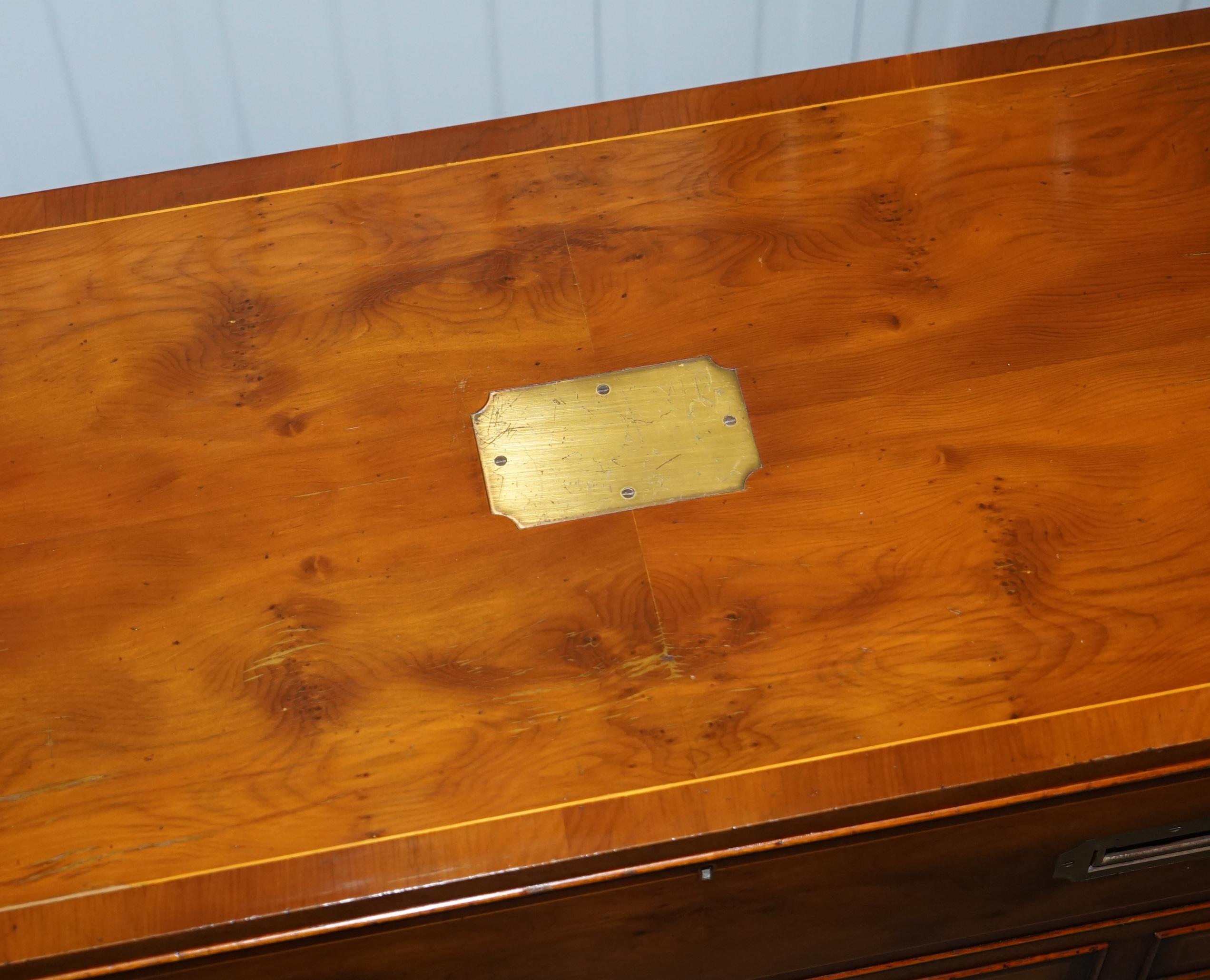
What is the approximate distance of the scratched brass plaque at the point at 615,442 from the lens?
115cm

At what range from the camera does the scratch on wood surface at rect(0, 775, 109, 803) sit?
1000 mm

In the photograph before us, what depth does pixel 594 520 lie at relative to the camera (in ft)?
3.75

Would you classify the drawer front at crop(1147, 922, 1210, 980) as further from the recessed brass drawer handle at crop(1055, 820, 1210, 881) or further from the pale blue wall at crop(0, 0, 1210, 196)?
the pale blue wall at crop(0, 0, 1210, 196)

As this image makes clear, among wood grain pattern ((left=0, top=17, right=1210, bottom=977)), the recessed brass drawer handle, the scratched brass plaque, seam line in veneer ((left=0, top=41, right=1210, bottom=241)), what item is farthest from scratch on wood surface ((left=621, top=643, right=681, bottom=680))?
seam line in veneer ((left=0, top=41, right=1210, bottom=241))

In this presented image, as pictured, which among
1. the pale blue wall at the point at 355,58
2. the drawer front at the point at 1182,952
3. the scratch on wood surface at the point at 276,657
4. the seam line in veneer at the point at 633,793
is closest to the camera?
the seam line in veneer at the point at 633,793

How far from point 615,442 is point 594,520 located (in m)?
0.09

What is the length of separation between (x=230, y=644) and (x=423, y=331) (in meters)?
0.36

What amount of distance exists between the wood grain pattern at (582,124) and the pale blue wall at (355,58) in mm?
578

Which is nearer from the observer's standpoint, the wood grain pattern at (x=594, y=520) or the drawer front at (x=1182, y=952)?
the wood grain pattern at (x=594, y=520)

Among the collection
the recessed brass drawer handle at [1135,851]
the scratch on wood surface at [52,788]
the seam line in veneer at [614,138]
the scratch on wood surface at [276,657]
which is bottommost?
the recessed brass drawer handle at [1135,851]

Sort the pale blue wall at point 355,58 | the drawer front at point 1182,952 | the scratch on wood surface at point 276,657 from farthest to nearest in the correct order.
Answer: the pale blue wall at point 355,58 < the drawer front at point 1182,952 < the scratch on wood surface at point 276,657

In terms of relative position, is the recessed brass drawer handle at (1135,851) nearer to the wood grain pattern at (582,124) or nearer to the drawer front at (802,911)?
the drawer front at (802,911)

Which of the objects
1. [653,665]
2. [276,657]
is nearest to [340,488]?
[276,657]

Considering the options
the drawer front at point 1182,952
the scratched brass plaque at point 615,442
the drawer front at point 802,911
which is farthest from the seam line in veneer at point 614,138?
the drawer front at point 1182,952
